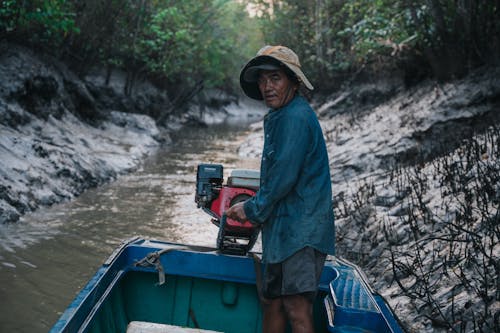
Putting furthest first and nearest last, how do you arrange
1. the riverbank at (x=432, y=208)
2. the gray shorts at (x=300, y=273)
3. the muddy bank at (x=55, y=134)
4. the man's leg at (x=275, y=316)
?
the muddy bank at (x=55, y=134), the riverbank at (x=432, y=208), the man's leg at (x=275, y=316), the gray shorts at (x=300, y=273)

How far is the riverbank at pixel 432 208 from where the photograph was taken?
3.73 metres

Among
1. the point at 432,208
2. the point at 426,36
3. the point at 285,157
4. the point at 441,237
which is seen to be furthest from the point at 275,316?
the point at 426,36

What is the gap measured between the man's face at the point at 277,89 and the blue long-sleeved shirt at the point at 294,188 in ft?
0.25

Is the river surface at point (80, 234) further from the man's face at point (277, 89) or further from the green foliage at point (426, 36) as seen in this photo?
the green foliage at point (426, 36)

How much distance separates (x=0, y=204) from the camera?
6562mm

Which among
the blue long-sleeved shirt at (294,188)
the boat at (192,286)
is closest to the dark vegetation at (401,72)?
the boat at (192,286)

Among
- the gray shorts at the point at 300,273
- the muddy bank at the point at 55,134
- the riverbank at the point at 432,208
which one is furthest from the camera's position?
the muddy bank at the point at 55,134

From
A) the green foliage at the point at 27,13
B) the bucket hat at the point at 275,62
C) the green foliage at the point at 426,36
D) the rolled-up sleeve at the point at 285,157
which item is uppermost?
the green foliage at the point at 426,36

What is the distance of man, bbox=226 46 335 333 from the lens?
268cm

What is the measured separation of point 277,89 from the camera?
9.46 ft

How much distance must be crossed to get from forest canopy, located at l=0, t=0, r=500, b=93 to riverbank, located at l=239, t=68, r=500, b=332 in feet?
3.59

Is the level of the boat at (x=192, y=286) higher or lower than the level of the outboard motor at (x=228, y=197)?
lower

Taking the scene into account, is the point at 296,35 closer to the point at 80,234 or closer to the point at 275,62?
the point at 80,234

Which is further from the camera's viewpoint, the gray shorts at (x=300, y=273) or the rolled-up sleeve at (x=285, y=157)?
the gray shorts at (x=300, y=273)
